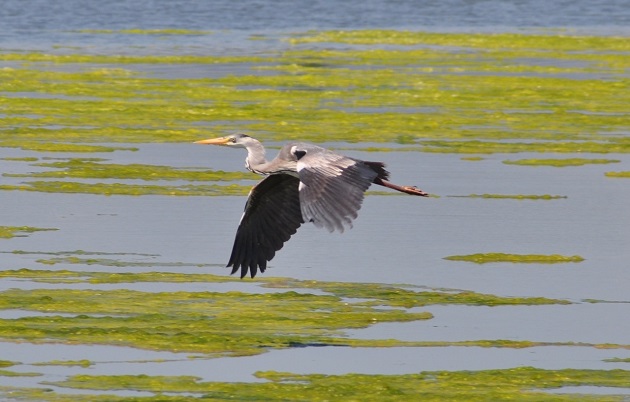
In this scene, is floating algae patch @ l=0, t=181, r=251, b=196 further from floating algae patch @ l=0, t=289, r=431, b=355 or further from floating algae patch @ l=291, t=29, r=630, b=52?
floating algae patch @ l=291, t=29, r=630, b=52

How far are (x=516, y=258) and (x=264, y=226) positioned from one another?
10.5 feet

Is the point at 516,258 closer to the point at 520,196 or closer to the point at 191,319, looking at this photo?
the point at 520,196

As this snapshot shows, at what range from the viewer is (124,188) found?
59.4 ft

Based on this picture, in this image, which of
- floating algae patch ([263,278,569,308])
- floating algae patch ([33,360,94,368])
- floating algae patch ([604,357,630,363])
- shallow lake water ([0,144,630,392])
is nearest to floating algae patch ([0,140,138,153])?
shallow lake water ([0,144,630,392])

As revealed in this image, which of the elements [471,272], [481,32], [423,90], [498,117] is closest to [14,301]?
[471,272]

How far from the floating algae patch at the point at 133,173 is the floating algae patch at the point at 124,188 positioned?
1.85ft

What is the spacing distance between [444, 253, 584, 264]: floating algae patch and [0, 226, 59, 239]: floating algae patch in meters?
4.07

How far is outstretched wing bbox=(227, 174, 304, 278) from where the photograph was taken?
12086 mm

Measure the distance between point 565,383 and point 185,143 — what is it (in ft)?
41.5

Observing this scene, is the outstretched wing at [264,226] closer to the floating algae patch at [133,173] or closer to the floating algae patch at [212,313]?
the floating algae patch at [212,313]

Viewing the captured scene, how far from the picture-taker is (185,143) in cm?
2222

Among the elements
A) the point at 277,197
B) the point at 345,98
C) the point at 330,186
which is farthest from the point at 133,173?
the point at 345,98

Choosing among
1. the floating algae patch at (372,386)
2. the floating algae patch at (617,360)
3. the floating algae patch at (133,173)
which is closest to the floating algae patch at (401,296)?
the floating algae patch at (617,360)

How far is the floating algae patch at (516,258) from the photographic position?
14.3 m
